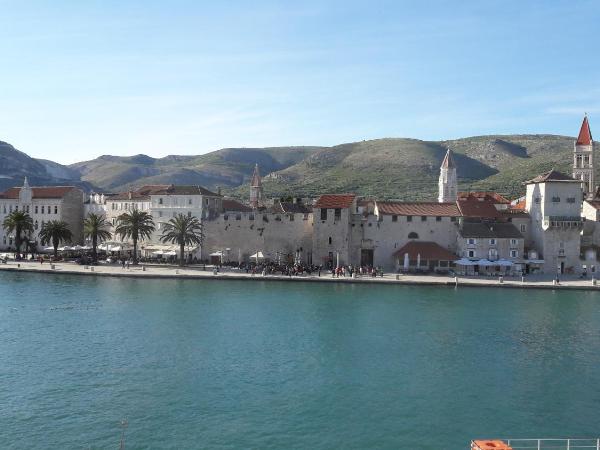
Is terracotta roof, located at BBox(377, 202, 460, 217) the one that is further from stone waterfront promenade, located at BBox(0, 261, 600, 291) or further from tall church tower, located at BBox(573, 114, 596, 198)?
tall church tower, located at BBox(573, 114, 596, 198)

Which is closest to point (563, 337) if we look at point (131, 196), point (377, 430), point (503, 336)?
point (503, 336)

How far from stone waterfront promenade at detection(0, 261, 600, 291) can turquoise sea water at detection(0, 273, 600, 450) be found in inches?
255

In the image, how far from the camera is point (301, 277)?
167 feet

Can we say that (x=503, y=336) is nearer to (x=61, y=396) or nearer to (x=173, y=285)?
(x=61, y=396)

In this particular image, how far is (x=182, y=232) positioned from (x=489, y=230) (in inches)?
1110

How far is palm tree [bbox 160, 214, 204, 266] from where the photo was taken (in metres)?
55.5

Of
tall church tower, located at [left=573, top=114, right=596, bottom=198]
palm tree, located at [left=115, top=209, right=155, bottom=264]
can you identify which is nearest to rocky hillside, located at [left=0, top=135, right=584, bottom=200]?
tall church tower, located at [left=573, top=114, right=596, bottom=198]

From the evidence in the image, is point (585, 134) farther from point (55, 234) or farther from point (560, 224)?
point (55, 234)

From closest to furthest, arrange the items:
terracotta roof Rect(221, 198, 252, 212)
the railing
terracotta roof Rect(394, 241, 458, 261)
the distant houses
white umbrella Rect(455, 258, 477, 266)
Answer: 1. the railing
2. white umbrella Rect(455, 258, 477, 266)
3. terracotta roof Rect(394, 241, 458, 261)
4. the distant houses
5. terracotta roof Rect(221, 198, 252, 212)

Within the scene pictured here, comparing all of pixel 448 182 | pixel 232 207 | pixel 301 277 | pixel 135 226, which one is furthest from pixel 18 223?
pixel 448 182

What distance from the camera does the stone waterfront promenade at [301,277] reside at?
48656 mm

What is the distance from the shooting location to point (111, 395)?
21531 millimetres

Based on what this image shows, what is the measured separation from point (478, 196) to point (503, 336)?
41.9m

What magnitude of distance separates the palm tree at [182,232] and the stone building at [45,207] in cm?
1467
